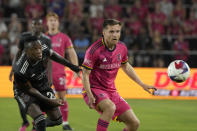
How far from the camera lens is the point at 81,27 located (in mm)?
17203

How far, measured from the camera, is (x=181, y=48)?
17.8m

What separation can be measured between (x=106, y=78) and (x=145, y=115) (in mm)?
4797

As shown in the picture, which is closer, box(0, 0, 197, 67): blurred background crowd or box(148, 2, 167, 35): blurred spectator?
box(0, 0, 197, 67): blurred background crowd

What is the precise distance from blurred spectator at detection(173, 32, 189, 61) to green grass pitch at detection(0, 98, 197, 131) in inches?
136

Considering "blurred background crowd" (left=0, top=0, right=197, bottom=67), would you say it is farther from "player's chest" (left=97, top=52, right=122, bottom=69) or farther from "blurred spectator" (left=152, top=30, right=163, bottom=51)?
"player's chest" (left=97, top=52, right=122, bottom=69)

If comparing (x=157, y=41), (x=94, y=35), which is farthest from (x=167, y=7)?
(x=94, y=35)

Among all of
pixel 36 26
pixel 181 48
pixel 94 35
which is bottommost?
pixel 181 48

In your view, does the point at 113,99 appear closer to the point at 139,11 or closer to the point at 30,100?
the point at 30,100

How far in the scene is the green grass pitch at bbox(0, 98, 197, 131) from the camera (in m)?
9.28

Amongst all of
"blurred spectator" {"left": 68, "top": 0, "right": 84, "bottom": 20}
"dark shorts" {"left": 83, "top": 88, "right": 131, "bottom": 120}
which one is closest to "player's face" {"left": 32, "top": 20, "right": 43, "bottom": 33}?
"dark shorts" {"left": 83, "top": 88, "right": 131, "bottom": 120}

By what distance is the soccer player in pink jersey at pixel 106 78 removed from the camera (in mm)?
6367

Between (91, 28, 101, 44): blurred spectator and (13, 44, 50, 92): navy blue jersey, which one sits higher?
(13, 44, 50, 92): navy blue jersey

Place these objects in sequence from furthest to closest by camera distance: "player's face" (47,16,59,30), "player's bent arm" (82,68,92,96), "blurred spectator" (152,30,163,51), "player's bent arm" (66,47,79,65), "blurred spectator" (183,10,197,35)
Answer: "blurred spectator" (183,10,197,35), "blurred spectator" (152,30,163,51), "player's bent arm" (66,47,79,65), "player's face" (47,16,59,30), "player's bent arm" (82,68,92,96)

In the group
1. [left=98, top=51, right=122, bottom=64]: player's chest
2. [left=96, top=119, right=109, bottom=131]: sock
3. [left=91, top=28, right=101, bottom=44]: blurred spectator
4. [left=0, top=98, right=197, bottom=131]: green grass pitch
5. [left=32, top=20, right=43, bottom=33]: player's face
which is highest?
[left=32, top=20, right=43, bottom=33]: player's face
